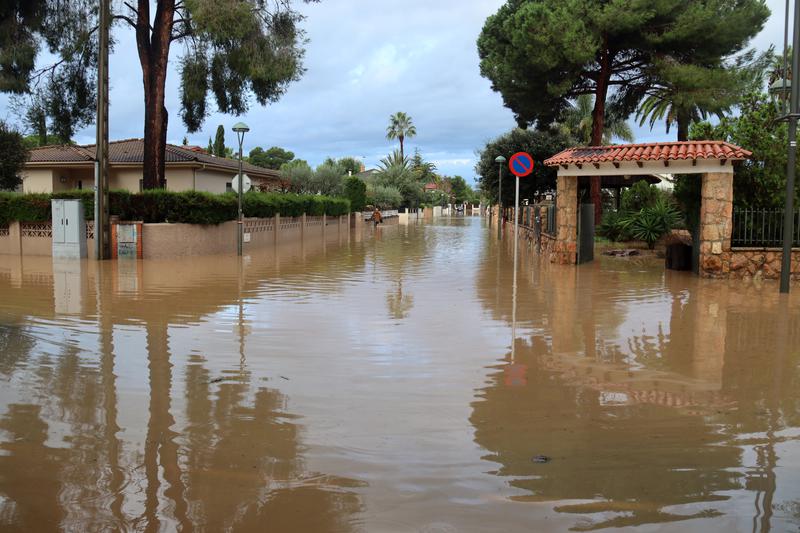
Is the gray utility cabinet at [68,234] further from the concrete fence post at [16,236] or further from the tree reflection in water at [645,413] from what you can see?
the tree reflection in water at [645,413]

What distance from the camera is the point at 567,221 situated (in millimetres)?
19844

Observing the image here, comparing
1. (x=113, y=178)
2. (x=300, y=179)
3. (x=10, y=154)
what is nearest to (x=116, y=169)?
(x=113, y=178)

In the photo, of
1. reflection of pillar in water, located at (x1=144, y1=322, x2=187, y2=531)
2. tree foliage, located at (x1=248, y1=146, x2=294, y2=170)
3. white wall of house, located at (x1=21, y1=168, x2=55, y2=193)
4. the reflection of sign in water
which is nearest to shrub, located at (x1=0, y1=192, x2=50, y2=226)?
white wall of house, located at (x1=21, y1=168, x2=55, y2=193)

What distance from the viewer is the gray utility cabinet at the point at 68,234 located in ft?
70.5

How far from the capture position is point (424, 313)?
11156 millimetres

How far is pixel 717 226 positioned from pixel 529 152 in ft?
83.0

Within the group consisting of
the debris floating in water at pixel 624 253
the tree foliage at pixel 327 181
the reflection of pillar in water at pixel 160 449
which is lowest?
the reflection of pillar in water at pixel 160 449

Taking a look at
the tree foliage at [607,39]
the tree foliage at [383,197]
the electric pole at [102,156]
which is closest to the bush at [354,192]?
the tree foliage at [383,197]

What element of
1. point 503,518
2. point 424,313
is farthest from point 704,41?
point 503,518

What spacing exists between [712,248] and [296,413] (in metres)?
13.7

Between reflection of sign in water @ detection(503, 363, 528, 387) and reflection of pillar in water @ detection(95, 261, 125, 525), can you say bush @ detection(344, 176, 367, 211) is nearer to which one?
reflection of pillar in water @ detection(95, 261, 125, 525)

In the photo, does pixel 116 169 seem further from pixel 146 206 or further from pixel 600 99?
pixel 600 99

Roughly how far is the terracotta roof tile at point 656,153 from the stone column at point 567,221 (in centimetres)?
87

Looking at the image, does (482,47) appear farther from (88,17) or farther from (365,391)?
(365,391)
